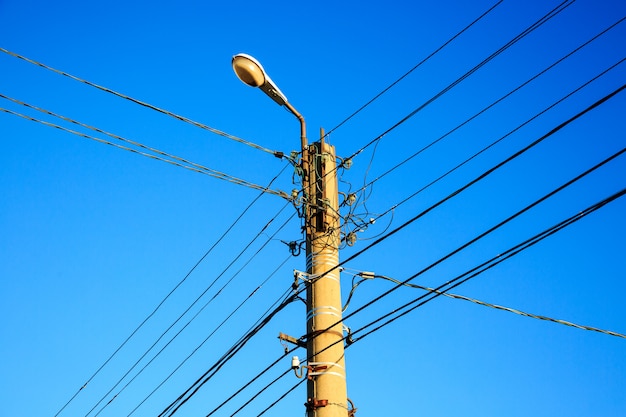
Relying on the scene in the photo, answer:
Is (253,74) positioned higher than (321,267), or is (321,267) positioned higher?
(253,74)

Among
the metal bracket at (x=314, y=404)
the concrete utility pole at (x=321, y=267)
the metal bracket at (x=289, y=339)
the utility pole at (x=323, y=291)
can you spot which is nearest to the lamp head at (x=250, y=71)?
the concrete utility pole at (x=321, y=267)

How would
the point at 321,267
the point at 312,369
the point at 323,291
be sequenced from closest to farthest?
the point at 312,369 → the point at 323,291 → the point at 321,267

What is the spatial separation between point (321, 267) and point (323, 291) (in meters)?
0.38

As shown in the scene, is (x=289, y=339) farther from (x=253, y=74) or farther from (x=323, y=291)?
→ (x=253, y=74)

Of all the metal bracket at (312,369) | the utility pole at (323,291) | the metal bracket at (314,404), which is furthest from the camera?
the metal bracket at (312,369)

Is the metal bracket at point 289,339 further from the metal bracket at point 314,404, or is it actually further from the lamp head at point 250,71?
the lamp head at point 250,71

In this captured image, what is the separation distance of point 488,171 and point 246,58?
12.5ft

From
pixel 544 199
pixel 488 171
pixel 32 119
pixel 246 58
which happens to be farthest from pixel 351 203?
pixel 32 119

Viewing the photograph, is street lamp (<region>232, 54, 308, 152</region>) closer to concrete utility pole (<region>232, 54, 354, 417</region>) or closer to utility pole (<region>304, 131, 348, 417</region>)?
concrete utility pole (<region>232, 54, 354, 417</region>)

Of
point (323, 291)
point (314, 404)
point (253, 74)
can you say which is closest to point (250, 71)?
point (253, 74)

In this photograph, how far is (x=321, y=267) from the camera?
8.17 meters

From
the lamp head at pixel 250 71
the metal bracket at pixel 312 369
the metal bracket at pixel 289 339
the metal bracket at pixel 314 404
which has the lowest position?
the metal bracket at pixel 314 404

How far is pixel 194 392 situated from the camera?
30.4 feet

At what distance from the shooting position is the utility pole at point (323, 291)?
23.6 ft
